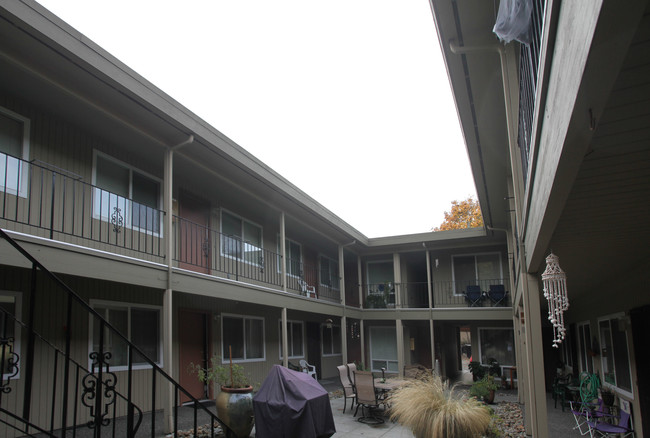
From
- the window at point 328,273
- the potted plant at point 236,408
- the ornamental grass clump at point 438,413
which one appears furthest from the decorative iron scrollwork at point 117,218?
the window at point 328,273

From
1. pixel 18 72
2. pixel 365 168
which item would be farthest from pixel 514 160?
pixel 365 168

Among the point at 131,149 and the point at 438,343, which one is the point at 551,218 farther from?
the point at 438,343

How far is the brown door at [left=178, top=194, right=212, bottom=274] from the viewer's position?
10836mm

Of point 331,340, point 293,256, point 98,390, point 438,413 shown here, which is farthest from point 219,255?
point 331,340

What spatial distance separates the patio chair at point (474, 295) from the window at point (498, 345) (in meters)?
1.93

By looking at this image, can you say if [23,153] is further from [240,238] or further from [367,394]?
[367,394]

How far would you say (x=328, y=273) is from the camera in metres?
18.9

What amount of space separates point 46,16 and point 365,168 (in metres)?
52.1

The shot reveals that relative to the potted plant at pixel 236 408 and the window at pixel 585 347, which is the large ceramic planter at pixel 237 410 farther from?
the window at pixel 585 347

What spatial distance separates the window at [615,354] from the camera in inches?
320

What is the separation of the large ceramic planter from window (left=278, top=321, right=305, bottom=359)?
6.95 m

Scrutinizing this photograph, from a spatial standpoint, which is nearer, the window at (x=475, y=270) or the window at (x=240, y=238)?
the window at (x=240, y=238)

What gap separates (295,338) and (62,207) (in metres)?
9.58

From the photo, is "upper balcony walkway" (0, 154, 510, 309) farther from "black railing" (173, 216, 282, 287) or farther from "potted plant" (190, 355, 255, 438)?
"potted plant" (190, 355, 255, 438)
